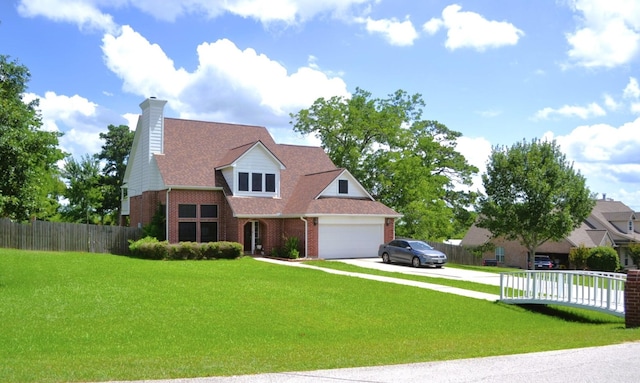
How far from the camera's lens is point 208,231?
35031 millimetres

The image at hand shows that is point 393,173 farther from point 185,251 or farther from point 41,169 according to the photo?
point 41,169

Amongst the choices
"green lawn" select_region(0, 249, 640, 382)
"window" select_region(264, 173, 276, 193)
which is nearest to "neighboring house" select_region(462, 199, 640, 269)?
"window" select_region(264, 173, 276, 193)

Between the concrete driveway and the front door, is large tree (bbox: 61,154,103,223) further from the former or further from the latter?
the concrete driveway

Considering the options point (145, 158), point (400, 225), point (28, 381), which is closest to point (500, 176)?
point (400, 225)

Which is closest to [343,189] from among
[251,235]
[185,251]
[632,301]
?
[251,235]

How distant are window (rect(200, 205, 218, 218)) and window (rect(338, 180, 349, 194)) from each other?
304 inches

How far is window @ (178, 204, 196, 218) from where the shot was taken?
112 feet

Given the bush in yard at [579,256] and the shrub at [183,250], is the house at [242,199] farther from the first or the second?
the bush in yard at [579,256]

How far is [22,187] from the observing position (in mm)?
18609

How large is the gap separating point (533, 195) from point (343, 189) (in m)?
12.5

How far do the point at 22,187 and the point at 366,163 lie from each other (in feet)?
102

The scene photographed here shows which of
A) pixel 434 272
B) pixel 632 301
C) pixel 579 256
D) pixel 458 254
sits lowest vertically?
pixel 579 256

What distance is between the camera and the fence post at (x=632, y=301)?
14289mm

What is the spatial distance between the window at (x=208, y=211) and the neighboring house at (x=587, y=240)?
25687mm
